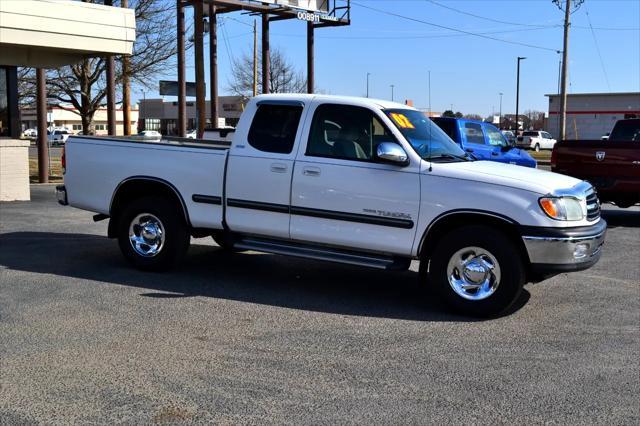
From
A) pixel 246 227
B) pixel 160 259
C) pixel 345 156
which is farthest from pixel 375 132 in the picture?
pixel 160 259

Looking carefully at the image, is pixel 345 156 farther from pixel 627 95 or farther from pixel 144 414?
pixel 627 95

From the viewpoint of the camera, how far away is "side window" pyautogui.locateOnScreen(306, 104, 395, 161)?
658cm

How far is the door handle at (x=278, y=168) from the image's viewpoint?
22.3 feet

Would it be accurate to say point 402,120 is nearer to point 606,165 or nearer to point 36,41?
point 606,165

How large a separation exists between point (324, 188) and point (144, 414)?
10.6 ft

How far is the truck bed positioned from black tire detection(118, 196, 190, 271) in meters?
0.23

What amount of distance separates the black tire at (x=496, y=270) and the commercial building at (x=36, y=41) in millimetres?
10135

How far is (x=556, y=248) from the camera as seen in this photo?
582 centimetres

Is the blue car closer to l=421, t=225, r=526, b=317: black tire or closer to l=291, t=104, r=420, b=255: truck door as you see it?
l=291, t=104, r=420, b=255: truck door

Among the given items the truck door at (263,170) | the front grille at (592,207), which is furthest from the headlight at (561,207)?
the truck door at (263,170)

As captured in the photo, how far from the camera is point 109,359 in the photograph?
15.9ft

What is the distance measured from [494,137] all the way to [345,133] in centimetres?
1047

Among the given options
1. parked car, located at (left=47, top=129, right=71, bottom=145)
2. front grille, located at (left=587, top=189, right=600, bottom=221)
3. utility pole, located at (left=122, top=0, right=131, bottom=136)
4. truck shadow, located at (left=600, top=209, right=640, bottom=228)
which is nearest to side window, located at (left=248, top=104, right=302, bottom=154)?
front grille, located at (left=587, top=189, right=600, bottom=221)

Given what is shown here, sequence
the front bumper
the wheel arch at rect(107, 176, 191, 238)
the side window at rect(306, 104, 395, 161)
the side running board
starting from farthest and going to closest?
the wheel arch at rect(107, 176, 191, 238)
the side window at rect(306, 104, 395, 161)
the side running board
the front bumper
